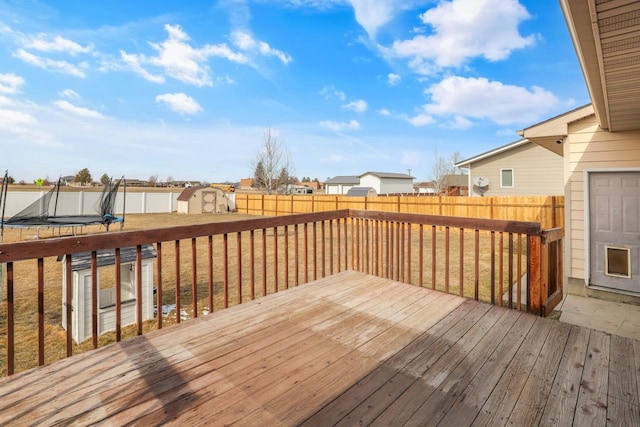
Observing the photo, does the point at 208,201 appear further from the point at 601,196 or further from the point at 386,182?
the point at 386,182

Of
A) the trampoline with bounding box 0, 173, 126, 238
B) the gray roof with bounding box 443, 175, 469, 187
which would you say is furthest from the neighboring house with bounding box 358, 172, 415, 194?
the trampoline with bounding box 0, 173, 126, 238

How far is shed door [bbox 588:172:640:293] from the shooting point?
13.8ft

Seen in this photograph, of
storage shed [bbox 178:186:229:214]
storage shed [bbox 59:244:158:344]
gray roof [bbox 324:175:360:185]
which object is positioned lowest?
storage shed [bbox 59:244:158:344]

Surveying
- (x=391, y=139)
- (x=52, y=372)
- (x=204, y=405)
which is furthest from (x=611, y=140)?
(x=391, y=139)

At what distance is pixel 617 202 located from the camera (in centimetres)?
434

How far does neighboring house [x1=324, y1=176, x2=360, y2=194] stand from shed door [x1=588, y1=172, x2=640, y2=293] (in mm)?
34691

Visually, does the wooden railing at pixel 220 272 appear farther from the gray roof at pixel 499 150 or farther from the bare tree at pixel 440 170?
the bare tree at pixel 440 170

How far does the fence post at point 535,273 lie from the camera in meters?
2.68

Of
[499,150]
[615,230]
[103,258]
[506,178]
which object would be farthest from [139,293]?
[506,178]

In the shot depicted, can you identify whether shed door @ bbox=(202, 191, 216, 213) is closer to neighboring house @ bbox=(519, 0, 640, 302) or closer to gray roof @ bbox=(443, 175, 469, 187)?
neighboring house @ bbox=(519, 0, 640, 302)

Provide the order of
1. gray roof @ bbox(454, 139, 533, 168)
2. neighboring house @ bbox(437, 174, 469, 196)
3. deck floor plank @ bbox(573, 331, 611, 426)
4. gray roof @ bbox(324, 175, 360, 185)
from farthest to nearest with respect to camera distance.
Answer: gray roof @ bbox(324, 175, 360, 185) < neighboring house @ bbox(437, 174, 469, 196) < gray roof @ bbox(454, 139, 533, 168) < deck floor plank @ bbox(573, 331, 611, 426)

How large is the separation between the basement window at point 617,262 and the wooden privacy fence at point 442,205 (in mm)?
3510

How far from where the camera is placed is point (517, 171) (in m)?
14.6

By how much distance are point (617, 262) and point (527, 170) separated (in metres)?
11.6
